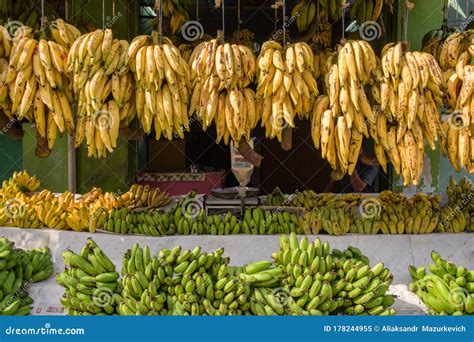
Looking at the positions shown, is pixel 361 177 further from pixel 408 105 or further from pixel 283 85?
pixel 283 85

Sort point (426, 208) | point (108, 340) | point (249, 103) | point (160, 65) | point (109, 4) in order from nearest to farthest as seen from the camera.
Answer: point (108, 340)
point (160, 65)
point (249, 103)
point (426, 208)
point (109, 4)

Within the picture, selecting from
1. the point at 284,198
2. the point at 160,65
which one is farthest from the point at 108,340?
the point at 284,198

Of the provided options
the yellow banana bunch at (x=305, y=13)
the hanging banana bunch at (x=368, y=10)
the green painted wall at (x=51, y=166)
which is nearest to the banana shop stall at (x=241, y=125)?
the hanging banana bunch at (x=368, y=10)

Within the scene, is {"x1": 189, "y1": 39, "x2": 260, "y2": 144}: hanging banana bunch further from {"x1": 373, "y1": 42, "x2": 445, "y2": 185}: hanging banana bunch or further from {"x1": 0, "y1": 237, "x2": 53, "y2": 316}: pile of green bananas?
{"x1": 0, "y1": 237, "x2": 53, "y2": 316}: pile of green bananas

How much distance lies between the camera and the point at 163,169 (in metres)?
7.19

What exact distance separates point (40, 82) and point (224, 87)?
958 millimetres

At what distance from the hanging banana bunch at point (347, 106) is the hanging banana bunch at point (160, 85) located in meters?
0.75

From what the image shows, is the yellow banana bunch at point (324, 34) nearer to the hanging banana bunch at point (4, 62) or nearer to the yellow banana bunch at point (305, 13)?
the yellow banana bunch at point (305, 13)

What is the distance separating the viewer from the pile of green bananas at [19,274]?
8.33 ft

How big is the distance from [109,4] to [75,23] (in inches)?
89.3

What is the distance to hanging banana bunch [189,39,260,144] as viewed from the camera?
2.56 m

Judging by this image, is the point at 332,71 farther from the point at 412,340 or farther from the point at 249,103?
the point at 412,340

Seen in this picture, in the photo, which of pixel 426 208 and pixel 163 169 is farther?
pixel 163 169

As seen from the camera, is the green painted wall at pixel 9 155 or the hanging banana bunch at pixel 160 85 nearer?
the hanging banana bunch at pixel 160 85
